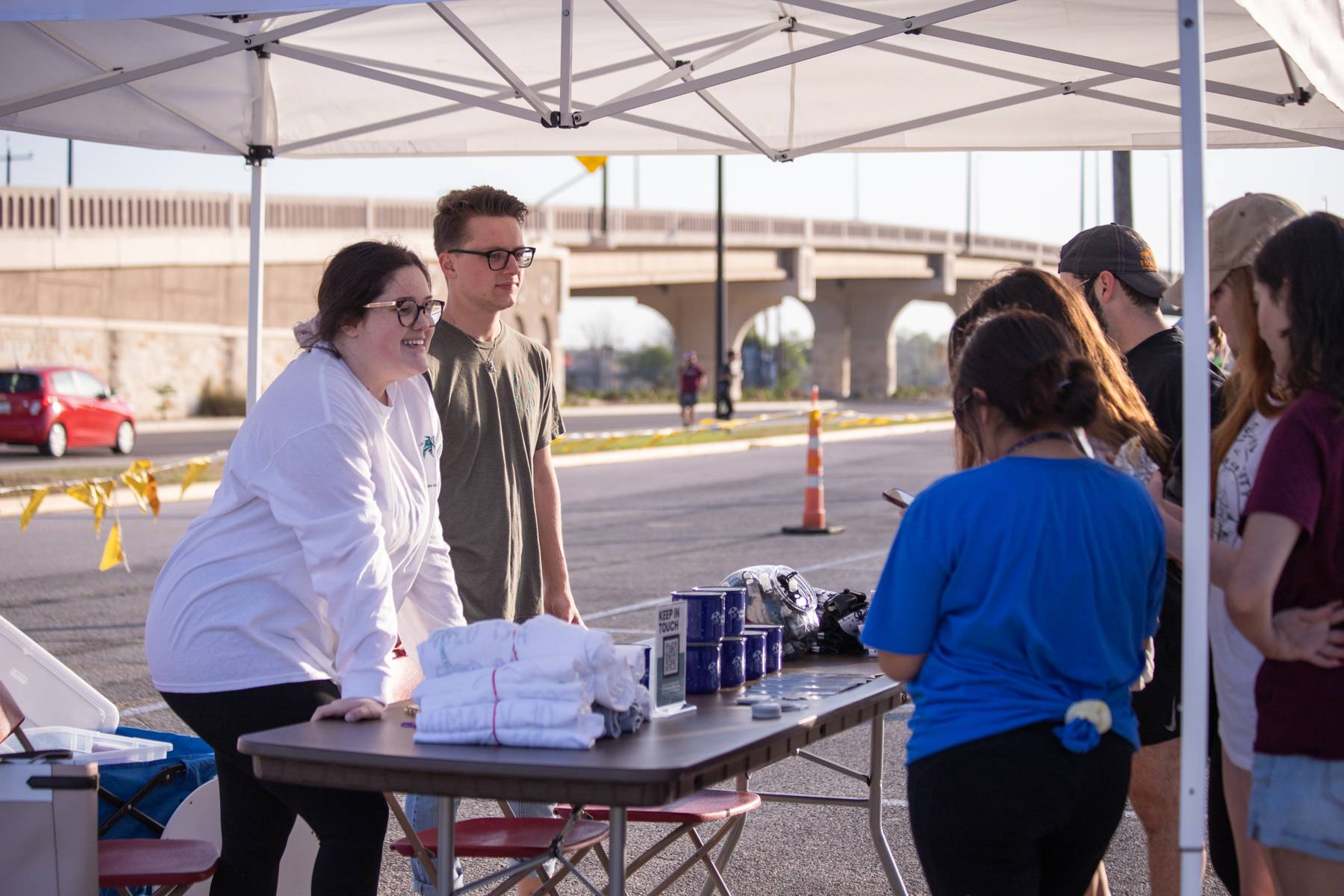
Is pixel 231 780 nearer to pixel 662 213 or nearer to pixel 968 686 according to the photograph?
pixel 968 686

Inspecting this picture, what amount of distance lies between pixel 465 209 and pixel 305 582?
5.28ft

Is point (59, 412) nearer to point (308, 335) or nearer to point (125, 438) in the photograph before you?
point (125, 438)

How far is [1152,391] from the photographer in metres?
4.04

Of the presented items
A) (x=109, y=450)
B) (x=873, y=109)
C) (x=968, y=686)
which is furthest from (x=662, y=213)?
(x=968, y=686)

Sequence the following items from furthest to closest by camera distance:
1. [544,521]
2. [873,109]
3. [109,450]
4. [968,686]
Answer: [109,450]
[873,109]
[544,521]
[968,686]

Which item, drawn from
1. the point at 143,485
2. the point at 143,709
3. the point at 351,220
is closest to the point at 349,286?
the point at 143,709

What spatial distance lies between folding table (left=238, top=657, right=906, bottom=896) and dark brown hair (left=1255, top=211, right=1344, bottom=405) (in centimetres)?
126

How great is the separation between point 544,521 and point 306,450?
178 centimetres

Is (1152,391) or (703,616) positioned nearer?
(703,616)

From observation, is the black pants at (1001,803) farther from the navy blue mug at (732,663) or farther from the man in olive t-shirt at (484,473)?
the man in olive t-shirt at (484,473)

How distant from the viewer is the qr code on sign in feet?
10.5

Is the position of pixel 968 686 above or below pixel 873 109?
below

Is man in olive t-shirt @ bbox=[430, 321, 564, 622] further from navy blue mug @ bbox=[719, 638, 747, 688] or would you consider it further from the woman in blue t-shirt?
the woman in blue t-shirt

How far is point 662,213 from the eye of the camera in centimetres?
5978
